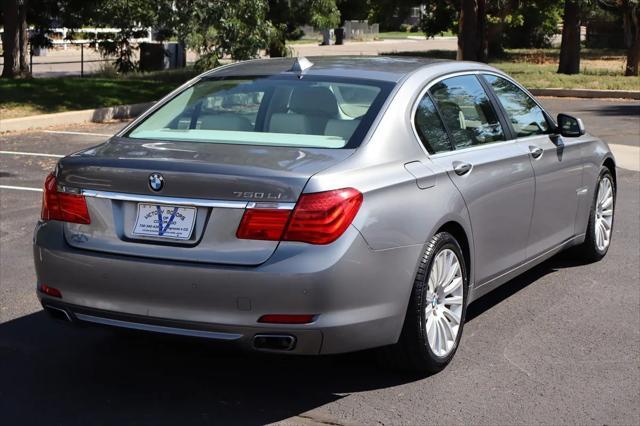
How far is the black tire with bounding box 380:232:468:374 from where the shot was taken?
5.22m

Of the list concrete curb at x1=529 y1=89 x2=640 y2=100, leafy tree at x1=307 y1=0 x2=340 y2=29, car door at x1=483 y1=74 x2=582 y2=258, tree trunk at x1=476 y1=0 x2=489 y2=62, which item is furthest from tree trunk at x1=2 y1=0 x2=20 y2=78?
car door at x1=483 y1=74 x2=582 y2=258

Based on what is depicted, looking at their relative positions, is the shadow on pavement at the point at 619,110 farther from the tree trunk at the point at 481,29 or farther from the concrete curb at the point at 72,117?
the tree trunk at the point at 481,29

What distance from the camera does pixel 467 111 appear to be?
6.26 m

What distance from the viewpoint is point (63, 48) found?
52.6 m

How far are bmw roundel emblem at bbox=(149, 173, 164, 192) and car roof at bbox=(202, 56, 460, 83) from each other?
4.62 ft

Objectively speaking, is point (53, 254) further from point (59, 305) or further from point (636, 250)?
point (636, 250)

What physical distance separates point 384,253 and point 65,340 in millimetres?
2205

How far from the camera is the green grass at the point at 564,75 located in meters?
25.8

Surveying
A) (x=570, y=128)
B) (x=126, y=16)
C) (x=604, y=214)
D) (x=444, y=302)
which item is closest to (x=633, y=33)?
(x=126, y=16)

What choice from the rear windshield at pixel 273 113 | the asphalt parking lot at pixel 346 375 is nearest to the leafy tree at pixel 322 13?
the asphalt parking lot at pixel 346 375

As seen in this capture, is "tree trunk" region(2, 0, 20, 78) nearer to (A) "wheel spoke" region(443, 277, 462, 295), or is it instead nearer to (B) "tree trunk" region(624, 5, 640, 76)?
(B) "tree trunk" region(624, 5, 640, 76)

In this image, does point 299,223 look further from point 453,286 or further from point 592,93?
point 592,93

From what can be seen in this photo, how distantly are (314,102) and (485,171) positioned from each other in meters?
1.08

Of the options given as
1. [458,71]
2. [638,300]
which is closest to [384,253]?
A: [458,71]
